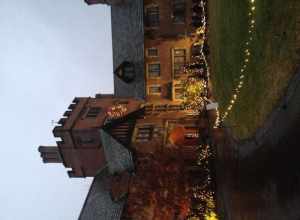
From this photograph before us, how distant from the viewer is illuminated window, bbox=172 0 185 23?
176ft

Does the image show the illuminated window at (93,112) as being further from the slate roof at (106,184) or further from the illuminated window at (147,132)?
the illuminated window at (147,132)

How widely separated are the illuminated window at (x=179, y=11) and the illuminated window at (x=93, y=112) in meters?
17.4

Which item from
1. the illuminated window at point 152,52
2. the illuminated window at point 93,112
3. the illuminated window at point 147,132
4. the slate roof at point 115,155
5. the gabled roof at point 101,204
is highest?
the illuminated window at point 152,52

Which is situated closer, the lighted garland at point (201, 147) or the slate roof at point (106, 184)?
the lighted garland at point (201, 147)

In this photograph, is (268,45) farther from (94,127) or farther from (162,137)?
(94,127)

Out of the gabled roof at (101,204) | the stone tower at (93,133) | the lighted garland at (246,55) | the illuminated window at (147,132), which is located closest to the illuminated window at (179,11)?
the stone tower at (93,133)

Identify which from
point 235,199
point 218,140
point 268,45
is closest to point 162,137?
point 218,140

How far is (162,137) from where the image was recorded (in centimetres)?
4500

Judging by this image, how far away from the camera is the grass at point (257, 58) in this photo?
1744 centimetres

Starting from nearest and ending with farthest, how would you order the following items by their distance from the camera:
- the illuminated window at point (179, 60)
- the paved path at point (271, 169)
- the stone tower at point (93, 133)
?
the paved path at point (271, 169), the stone tower at point (93, 133), the illuminated window at point (179, 60)

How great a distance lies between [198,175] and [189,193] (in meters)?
2.10

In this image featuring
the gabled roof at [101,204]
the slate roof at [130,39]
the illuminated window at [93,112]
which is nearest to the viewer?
the gabled roof at [101,204]

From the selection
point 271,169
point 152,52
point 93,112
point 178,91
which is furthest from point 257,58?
point 152,52

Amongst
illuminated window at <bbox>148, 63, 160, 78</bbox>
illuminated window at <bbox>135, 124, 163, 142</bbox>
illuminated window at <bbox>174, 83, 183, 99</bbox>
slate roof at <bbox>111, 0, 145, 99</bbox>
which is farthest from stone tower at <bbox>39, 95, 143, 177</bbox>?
illuminated window at <bbox>174, 83, 183, 99</bbox>
